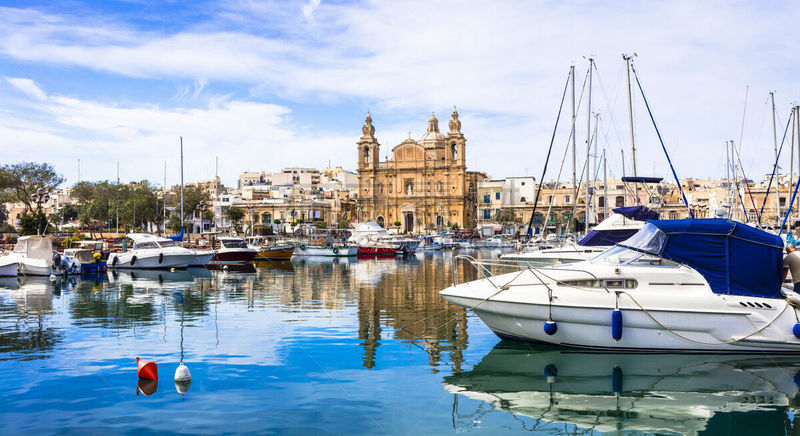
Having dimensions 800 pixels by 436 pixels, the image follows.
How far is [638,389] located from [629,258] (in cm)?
314

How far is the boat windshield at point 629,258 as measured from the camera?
1186 cm

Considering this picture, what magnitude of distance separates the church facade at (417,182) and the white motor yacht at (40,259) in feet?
219

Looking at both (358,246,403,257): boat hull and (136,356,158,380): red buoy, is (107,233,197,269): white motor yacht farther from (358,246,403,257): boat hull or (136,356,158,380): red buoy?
(136,356,158,380): red buoy

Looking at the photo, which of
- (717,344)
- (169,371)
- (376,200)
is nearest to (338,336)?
(169,371)

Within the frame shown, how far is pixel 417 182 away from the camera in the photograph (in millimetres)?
98688

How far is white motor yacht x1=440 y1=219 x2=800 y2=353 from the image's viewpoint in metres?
11.0

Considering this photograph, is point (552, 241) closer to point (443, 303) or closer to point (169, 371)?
point (443, 303)

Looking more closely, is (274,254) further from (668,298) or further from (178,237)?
(668,298)

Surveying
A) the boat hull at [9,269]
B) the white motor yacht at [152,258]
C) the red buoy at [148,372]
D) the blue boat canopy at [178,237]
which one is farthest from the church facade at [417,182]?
the red buoy at [148,372]

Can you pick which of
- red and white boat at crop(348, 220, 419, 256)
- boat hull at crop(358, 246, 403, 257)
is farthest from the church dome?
boat hull at crop(358, 246, 403, 257)

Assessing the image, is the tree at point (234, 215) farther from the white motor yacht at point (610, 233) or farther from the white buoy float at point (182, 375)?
the white buoy float at point (182, 375)

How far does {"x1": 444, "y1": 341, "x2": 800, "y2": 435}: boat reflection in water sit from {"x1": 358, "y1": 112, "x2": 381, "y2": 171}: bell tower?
3482 inches

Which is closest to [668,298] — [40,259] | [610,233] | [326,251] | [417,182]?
[610,233]

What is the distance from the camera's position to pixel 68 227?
80375mm
